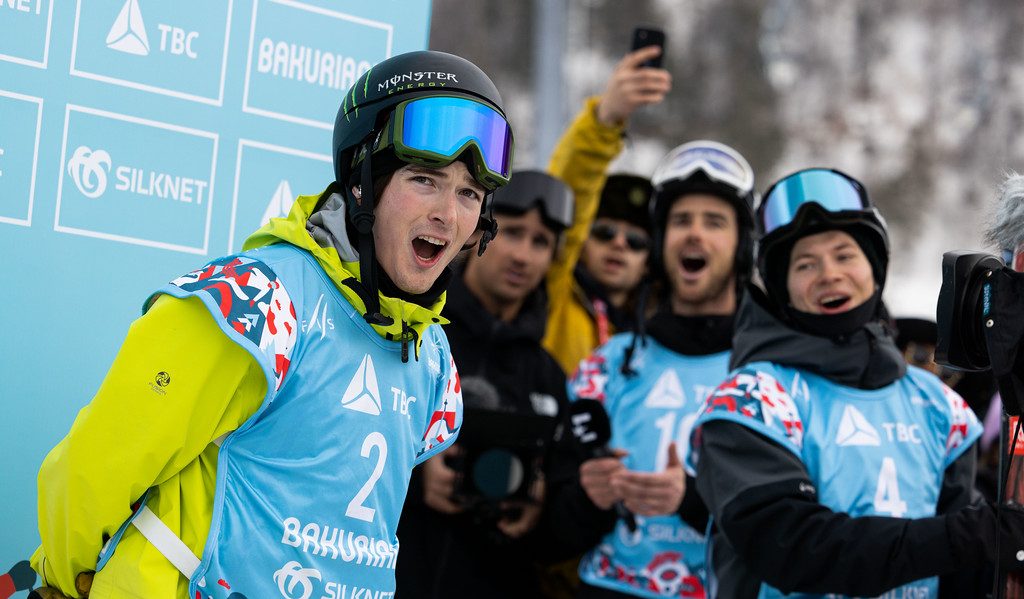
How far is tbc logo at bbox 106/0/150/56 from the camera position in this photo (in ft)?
10.9

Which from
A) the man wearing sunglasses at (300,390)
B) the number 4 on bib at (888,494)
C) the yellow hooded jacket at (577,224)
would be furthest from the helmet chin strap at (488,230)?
the yellow hooded jacket at (577,224)

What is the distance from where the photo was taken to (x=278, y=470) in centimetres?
256

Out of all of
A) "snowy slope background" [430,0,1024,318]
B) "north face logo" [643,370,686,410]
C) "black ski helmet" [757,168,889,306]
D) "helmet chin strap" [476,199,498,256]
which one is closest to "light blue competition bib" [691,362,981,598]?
"black ski helmet" [757,168,889,306]

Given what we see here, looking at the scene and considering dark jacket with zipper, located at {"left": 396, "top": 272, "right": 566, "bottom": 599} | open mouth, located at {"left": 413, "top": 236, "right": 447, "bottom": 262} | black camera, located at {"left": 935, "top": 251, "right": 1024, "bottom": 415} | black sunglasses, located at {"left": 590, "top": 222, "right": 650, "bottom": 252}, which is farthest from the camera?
black sunglasses, located at {"left": 590, "top": 222, "right": 650, "bottom": 252}

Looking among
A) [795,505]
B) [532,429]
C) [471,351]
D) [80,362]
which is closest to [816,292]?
[795,505]

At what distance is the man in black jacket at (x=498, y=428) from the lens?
164 inches

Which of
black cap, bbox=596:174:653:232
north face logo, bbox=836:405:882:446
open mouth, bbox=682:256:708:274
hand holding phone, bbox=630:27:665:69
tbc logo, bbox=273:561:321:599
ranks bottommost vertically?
tbc logo, bbox=273:561:321:599

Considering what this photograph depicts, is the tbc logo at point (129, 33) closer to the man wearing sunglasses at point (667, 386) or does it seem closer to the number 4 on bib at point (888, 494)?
the man wearing sunglasses at point (667, 386)

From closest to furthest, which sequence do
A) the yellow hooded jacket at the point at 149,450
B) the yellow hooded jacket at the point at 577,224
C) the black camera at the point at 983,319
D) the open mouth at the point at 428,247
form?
the yellow hooded jacket at the point at 149,450, the open mouth at the point at 428,247, the black camera at the point at 983,319, the yellow hooded jacket at the point at 577,224

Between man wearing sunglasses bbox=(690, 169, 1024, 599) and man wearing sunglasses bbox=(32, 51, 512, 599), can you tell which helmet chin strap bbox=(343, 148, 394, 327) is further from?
man wearing sunglasses bbox=(690, 169, 1024, 599)

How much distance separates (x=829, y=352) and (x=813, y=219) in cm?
46

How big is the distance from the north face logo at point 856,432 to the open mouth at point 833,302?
0.37m

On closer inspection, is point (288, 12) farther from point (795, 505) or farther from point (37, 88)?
point (795, 505)

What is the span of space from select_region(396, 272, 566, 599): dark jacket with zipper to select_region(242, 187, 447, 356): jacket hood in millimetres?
1321
